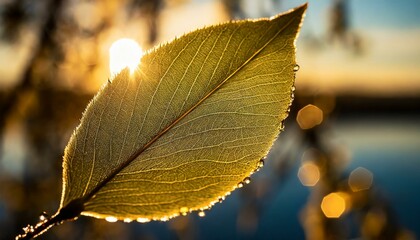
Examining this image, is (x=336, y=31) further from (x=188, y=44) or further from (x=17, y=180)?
(x=17, y=180)

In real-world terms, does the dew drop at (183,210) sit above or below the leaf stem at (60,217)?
below

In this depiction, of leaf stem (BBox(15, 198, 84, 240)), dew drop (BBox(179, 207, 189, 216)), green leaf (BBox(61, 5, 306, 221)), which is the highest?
green leaf (BBox(61, 5, 306, 221))

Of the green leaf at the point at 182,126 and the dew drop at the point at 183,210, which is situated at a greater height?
the green leaf at the point at 182,126

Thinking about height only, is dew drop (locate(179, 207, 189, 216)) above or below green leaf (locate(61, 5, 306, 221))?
below

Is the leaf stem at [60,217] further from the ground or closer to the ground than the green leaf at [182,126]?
closer to the ground

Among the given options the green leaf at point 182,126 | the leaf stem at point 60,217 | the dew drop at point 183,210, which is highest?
the green leaf at point 182,126

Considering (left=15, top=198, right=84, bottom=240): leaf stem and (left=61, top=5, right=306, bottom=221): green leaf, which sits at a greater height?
(left=61, top=5, right=306, bottom=221): green leaf
